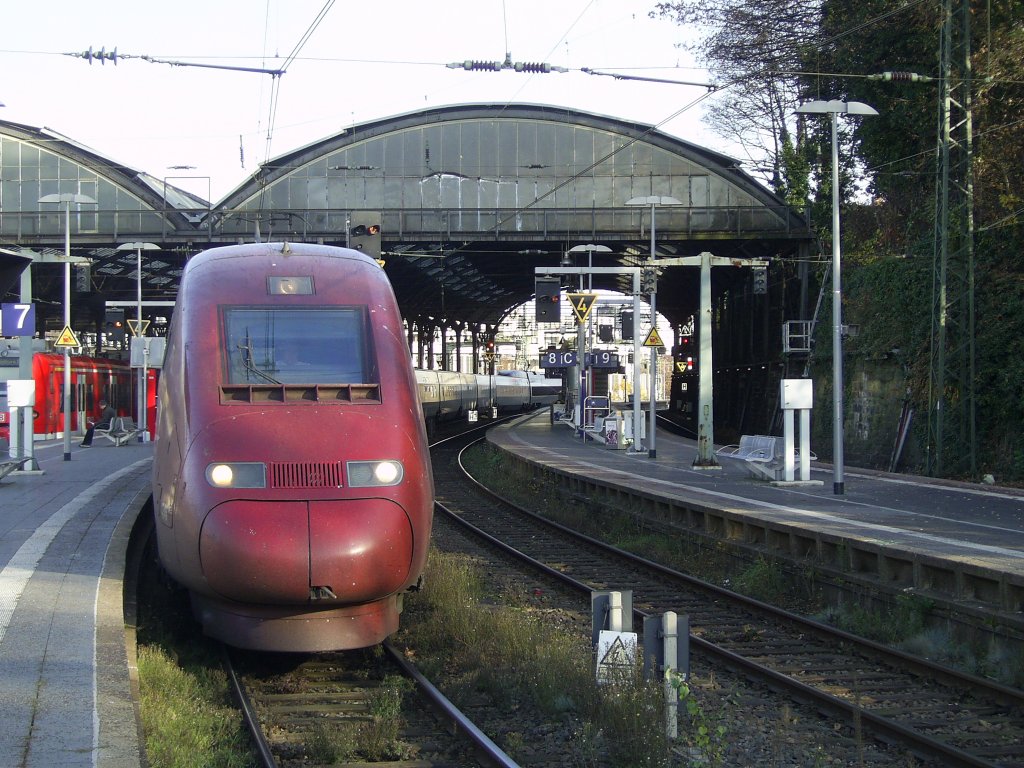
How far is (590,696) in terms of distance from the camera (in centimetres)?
727

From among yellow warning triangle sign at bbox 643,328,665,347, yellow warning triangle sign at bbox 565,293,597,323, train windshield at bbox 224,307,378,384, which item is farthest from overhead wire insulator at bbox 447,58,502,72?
yellow warning triangle sign at bbox 565,293,597,323

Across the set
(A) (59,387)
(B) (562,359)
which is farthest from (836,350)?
(A) (59,387)

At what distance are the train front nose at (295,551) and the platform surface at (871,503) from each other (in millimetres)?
5644

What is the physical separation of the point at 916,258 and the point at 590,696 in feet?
78.2

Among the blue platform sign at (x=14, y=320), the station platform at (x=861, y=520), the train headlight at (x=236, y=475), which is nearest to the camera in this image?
the train headlight at (x=236, y=475)

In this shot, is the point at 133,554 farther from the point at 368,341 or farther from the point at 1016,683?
the point at 1016,683

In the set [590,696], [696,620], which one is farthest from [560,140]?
[590,696]

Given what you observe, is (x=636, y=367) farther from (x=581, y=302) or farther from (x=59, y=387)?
(x=59, y=387)

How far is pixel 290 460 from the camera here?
25.0 ft

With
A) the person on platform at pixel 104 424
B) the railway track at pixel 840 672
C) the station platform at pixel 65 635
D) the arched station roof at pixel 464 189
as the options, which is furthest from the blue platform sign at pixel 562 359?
the station platform at pixel 65 635

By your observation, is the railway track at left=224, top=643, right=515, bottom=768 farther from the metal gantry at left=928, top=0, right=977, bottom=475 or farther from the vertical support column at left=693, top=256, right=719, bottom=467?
the metal gantry at left=928, top=0, right=977, bottom=475

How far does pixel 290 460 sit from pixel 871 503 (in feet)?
38.4

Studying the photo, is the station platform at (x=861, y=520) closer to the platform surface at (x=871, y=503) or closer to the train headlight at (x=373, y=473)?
the platform surface at (x=871, y=503)

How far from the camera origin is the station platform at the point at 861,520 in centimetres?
1025
